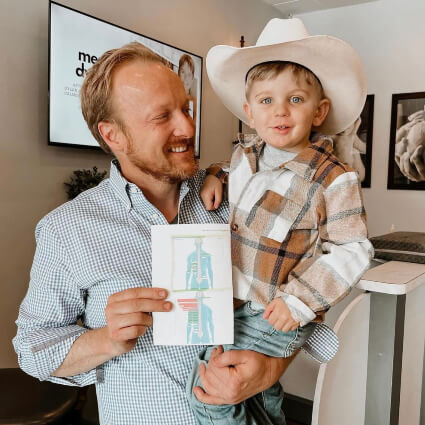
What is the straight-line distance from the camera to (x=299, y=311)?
0.91 metres

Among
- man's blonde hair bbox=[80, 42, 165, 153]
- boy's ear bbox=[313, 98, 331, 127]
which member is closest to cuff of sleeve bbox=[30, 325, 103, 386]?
man's blonde hair bbox=[80, 42, 165, 153]

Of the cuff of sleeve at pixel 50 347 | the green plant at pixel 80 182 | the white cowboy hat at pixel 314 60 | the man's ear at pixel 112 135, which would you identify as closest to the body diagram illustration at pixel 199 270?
the cuff of sleeve at pixel 50 347

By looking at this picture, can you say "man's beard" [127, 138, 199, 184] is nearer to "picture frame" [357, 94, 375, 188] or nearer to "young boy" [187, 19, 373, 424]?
"young boy" [187, 19, 373, 424]

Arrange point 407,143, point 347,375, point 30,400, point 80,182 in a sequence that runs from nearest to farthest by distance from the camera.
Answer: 1. point 30,400
2. point 347,375
3. point 80,182
4. point 407,143

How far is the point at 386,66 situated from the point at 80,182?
124 inches

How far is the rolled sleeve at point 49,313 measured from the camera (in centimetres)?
95

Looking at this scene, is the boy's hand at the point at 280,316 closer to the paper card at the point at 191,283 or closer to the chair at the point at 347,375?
the paper card at the point at 191,283

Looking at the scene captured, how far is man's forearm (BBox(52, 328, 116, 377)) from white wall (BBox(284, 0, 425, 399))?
3.83 meters

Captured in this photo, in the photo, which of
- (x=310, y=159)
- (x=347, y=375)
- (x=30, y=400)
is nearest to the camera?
(x=310, y=159)

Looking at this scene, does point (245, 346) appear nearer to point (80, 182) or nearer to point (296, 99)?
point (296, 99)

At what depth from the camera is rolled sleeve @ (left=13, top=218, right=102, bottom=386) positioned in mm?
951

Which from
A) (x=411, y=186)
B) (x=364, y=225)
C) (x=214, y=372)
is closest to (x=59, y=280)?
(x=214, y=372)

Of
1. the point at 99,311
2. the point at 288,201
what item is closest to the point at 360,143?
the point at 288,201

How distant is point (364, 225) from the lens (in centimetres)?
95
